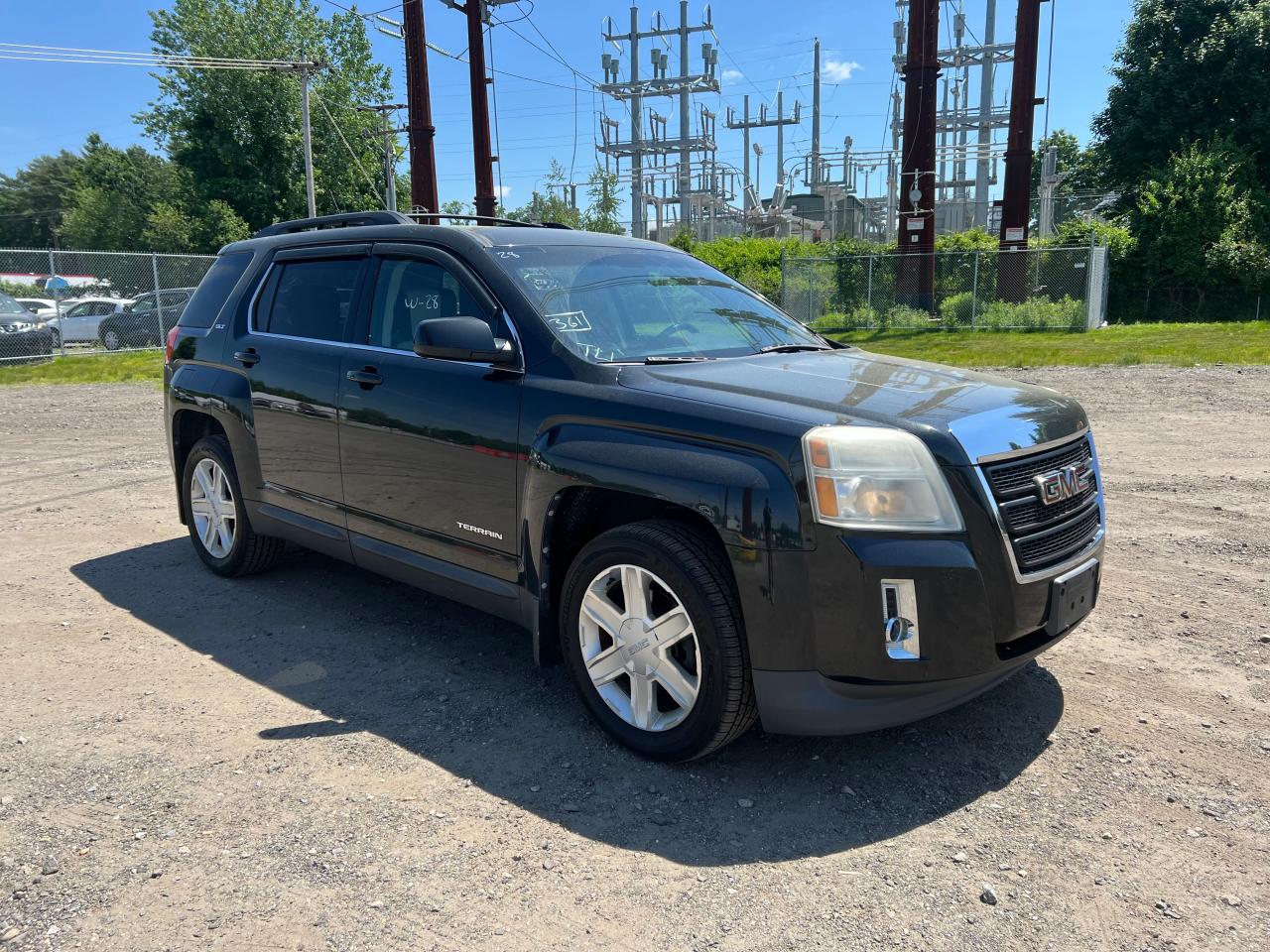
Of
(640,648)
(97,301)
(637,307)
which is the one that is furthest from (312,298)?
(97,301)

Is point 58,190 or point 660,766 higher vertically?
point 58,190

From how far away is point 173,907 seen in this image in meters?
→ 2.60

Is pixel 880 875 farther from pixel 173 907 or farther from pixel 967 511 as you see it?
pixel 173 907

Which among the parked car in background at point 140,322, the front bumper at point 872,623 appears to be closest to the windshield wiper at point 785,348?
the front bumper at point 872,623

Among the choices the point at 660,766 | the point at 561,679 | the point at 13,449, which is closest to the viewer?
the point at 660,766

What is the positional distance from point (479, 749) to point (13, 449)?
9115 millimetres

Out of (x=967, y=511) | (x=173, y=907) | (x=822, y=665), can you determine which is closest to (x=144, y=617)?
(x=173, y=907)

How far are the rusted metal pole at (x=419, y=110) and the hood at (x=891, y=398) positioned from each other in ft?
71.2

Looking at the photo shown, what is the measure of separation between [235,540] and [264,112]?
43.3m

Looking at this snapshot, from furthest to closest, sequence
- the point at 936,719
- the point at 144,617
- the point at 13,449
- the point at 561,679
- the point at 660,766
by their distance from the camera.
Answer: the point at 13,449, the point at 144,617, the point at 561,679, the point at 936,719, the point at 660,766

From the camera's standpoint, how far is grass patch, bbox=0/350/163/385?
17658 mm

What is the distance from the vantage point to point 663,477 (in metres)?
3.15

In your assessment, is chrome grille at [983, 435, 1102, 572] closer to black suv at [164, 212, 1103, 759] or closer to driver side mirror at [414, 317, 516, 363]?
black suv at [164, 212, 1103, 759]

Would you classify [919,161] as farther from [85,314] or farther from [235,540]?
[235,540]
